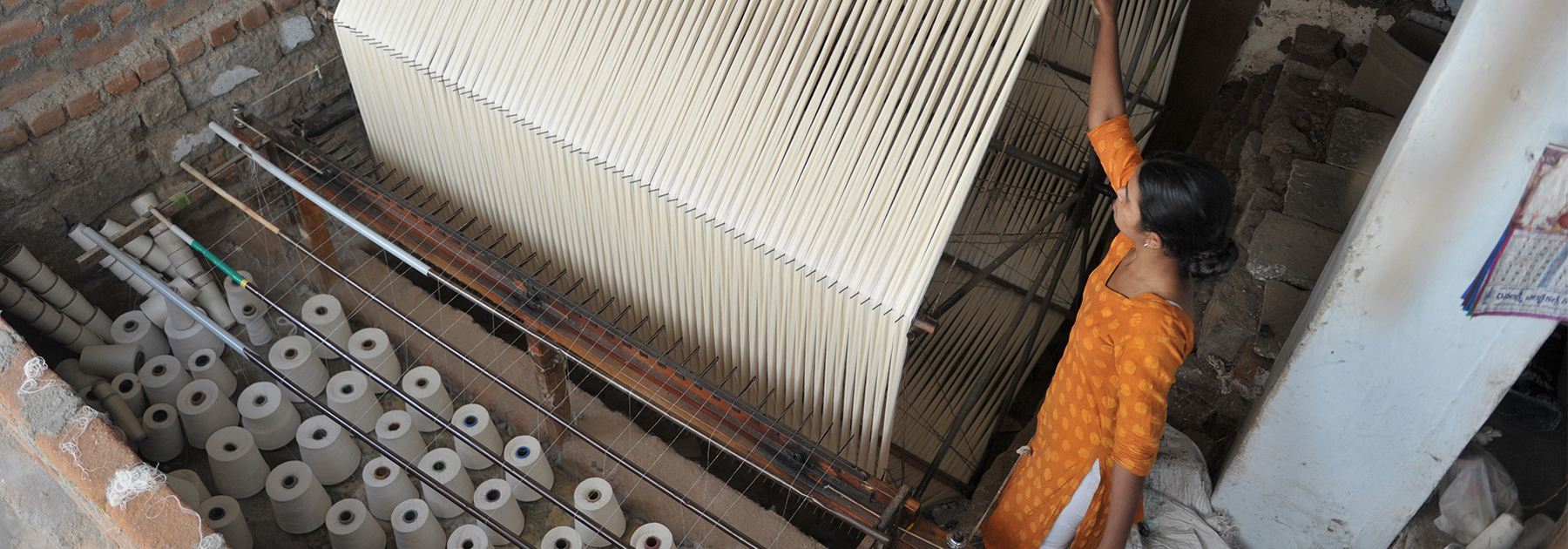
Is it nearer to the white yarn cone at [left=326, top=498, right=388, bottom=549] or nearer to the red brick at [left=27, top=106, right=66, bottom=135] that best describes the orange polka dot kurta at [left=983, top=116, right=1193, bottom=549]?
the white yarn cone at [left=326, top=498, right=388, bottom=549]

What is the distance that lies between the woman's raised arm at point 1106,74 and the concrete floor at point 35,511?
7.00 feet

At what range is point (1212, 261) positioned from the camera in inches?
65.4

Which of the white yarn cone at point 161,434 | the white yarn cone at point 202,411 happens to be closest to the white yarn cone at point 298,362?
the white yarn cone at point 202,411

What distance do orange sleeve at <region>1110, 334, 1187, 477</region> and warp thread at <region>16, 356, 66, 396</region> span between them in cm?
207

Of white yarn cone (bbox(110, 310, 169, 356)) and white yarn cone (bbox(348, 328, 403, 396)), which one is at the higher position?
white yarn cone (bbox(348, 328, 403, 396))

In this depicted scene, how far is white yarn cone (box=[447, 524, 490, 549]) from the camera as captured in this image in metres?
2.51

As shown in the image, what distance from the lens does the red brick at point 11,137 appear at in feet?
8.44

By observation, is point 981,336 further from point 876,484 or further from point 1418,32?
point 1418,32

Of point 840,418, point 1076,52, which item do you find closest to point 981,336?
point 1076,52

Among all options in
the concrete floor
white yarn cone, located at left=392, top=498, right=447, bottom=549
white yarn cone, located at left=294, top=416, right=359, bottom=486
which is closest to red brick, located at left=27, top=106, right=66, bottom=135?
the concrete floor

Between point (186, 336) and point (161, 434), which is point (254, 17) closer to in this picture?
point (186, 336)

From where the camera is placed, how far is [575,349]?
2.36m

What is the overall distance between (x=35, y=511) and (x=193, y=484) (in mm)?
427

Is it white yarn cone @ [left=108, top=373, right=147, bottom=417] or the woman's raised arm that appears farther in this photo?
white yarn cone @ [left=108, top=373, right=147, bottom=417]
